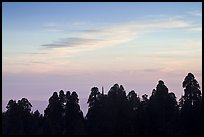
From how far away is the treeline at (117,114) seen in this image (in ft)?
137

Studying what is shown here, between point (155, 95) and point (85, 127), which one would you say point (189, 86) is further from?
point (85, 127)

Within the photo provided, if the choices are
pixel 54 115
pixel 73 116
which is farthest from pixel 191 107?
pixel 54 115

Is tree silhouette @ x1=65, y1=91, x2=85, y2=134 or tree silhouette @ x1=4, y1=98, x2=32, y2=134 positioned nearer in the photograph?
tree silhouette @ x1=65, y1=91, x2=85, y2=134

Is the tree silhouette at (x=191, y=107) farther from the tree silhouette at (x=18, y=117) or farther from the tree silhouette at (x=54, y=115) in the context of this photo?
the tree silhouette at (x=18, y=117)

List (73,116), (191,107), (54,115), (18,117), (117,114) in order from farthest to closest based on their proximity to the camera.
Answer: (18,117) → (54,115) → (73,116) → (117,114) → (191,107)

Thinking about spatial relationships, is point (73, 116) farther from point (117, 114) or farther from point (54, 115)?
point (117, 114)

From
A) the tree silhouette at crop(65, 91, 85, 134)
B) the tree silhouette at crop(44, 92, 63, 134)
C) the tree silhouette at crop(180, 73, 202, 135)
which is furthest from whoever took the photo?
the tree silhouette at crop(44, 92, 63, 134)

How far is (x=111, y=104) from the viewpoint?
148 ft

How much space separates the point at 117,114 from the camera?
4409cm

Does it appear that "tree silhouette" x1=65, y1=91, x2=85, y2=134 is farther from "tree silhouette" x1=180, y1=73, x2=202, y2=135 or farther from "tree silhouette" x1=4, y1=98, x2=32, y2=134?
"tree silhouette" x1=180, y1=73, x2=202, y2=135

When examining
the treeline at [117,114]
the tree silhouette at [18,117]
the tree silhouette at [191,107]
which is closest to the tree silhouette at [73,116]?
the treeline at [117,114]

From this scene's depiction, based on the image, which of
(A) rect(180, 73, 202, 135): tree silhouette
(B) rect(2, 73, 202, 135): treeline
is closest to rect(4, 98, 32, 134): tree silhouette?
(B) rect(2, 73, 202, 135): treeline

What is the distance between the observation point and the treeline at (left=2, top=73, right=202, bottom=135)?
1647 inches

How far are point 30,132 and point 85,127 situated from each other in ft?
26.0
